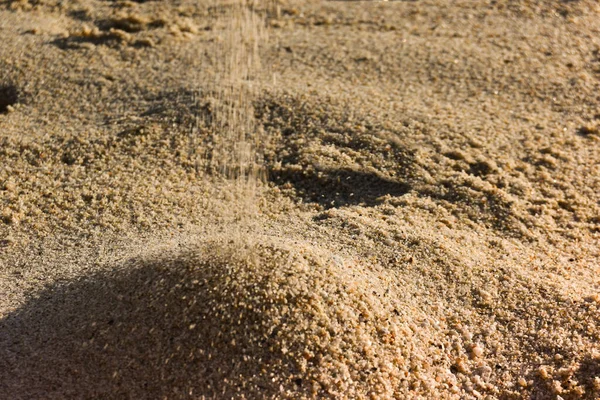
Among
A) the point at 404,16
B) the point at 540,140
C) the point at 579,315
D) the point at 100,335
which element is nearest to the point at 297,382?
the point at 100,335

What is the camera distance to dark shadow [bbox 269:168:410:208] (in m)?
2.50

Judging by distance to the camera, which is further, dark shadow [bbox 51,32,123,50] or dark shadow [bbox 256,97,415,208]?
dark shadow [bbox 51,32,123,50]

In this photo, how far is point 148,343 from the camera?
5.82 feet

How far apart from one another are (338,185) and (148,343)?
3.39 feet

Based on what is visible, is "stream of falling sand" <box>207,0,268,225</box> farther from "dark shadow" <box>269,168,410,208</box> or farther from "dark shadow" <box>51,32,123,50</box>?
"dark shadow" <box>51,32,123,50</box>

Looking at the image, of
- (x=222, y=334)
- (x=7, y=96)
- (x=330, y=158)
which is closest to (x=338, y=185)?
(x=330, y=158)

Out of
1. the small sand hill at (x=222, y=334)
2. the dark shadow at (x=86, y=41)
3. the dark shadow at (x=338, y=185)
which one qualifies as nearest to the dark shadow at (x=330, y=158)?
the dark shadow at (x=338, y=185)

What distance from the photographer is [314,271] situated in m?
1.93

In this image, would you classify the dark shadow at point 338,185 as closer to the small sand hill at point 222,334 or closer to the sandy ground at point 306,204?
the sandy ground at point 306,204

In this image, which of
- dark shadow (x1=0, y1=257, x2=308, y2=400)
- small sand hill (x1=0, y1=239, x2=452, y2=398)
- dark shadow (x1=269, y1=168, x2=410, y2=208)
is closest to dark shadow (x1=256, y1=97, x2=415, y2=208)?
dark shadow (x1=269, y1=168, x2=410, y2=208)

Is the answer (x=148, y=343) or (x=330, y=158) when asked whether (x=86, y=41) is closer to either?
(x=330, y=158)

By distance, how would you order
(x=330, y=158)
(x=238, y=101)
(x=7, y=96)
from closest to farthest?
1. (x=330, y=158)
2. (x=238, y=101)
3. (x=7, y=96)

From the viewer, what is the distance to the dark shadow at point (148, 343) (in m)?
1.71

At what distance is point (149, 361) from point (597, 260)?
152cm
